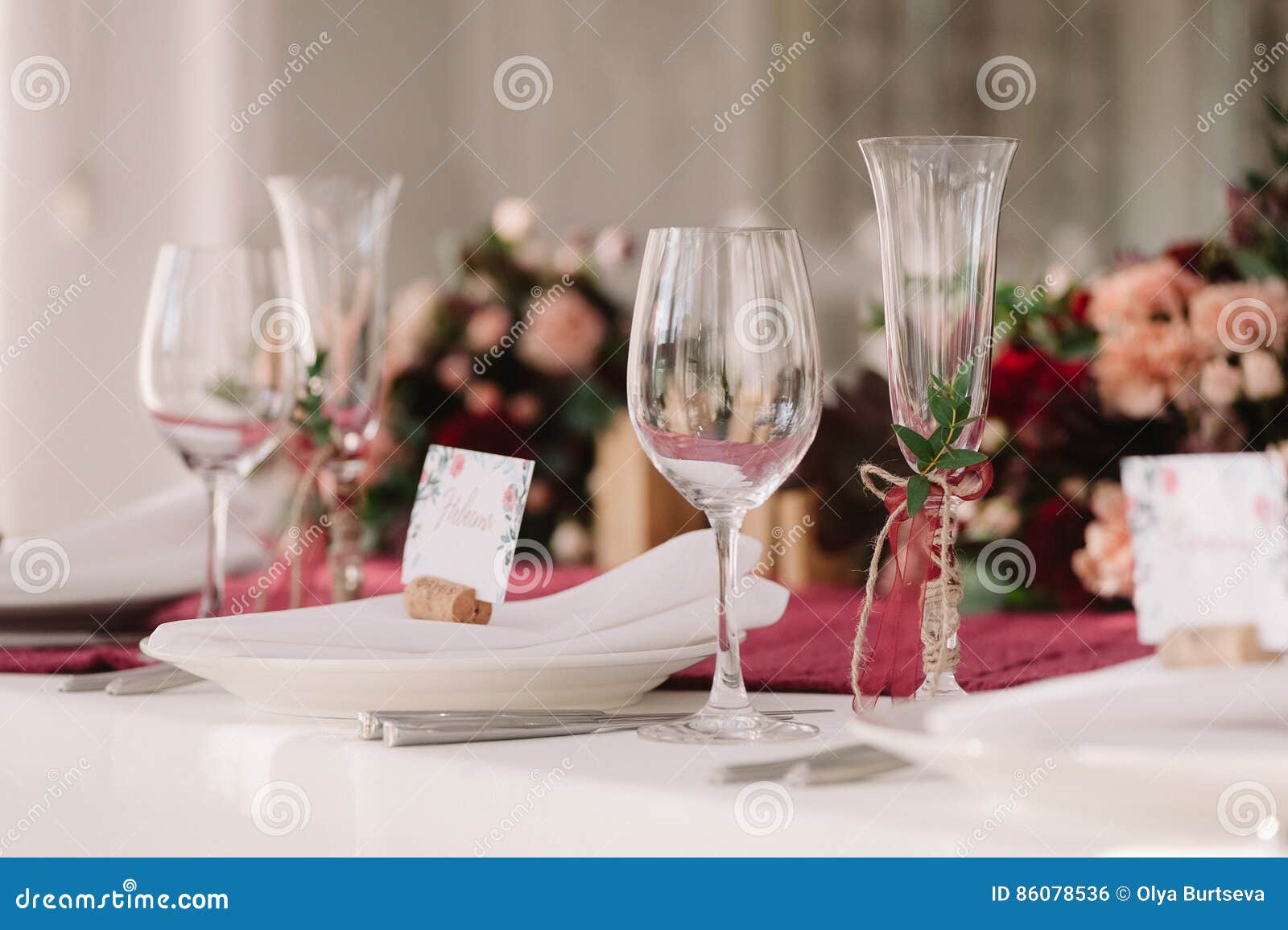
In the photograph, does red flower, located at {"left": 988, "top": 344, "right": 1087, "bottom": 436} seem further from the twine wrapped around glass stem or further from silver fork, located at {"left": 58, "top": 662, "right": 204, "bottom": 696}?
silver fork, located at {"left": 58, "top": 662, "right": 204, "bottom": 696}

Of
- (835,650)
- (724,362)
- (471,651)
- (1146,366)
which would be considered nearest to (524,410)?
(1146,366)

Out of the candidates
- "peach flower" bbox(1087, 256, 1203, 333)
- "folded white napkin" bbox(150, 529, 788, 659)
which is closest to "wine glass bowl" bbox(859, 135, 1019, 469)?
"folded white napkin" bbox(150, 529, 788, 659)

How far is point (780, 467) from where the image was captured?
2.06ft

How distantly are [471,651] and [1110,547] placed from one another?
21.8 inches

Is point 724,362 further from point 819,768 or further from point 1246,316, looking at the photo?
point 1246,316

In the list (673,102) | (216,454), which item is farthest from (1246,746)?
(673,102)

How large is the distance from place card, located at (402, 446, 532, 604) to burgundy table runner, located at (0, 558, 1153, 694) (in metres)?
0.13

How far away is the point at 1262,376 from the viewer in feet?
3.42

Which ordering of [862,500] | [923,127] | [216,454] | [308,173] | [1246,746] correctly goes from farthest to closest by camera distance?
[308,173] < [923,127] < [862,500] < [216,454] < [1246,746]

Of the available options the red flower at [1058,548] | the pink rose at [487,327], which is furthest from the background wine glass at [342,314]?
the pink rose at [487,327]

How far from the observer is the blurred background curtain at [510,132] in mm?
2412

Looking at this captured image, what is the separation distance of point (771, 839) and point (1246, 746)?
0.16 metres

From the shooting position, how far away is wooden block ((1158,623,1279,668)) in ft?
1.95
